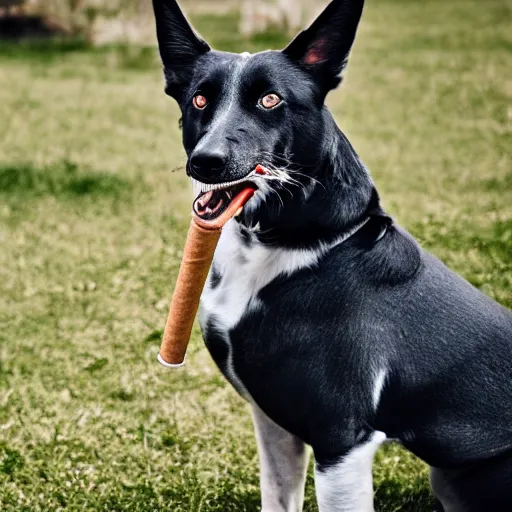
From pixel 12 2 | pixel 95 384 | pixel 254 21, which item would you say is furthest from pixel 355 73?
pixel 95 384

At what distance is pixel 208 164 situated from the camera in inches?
89.0

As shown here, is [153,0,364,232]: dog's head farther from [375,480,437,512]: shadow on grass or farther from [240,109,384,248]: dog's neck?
[375,480,437,512]: shadow on grass

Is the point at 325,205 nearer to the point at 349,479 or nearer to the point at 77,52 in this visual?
the point at 349,479

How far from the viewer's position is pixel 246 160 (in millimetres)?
2316

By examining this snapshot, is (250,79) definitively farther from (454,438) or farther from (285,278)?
(454,438)

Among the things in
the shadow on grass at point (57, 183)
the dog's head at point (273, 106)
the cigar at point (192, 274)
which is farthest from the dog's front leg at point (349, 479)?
the shadow on grass at point (57, 183)

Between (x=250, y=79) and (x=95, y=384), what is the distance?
244 cm

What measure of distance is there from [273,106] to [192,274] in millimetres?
555

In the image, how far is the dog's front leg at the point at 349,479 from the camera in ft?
8.19

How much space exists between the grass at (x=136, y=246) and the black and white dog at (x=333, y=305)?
1.03 m

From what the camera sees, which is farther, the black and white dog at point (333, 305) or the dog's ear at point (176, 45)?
the dog's ear at point (176, 45)

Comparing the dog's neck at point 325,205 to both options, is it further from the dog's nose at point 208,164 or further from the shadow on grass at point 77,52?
the shadow on grass at point 77,52

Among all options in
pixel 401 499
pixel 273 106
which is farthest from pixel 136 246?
pixel 273 106

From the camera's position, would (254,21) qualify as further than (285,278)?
Yes
